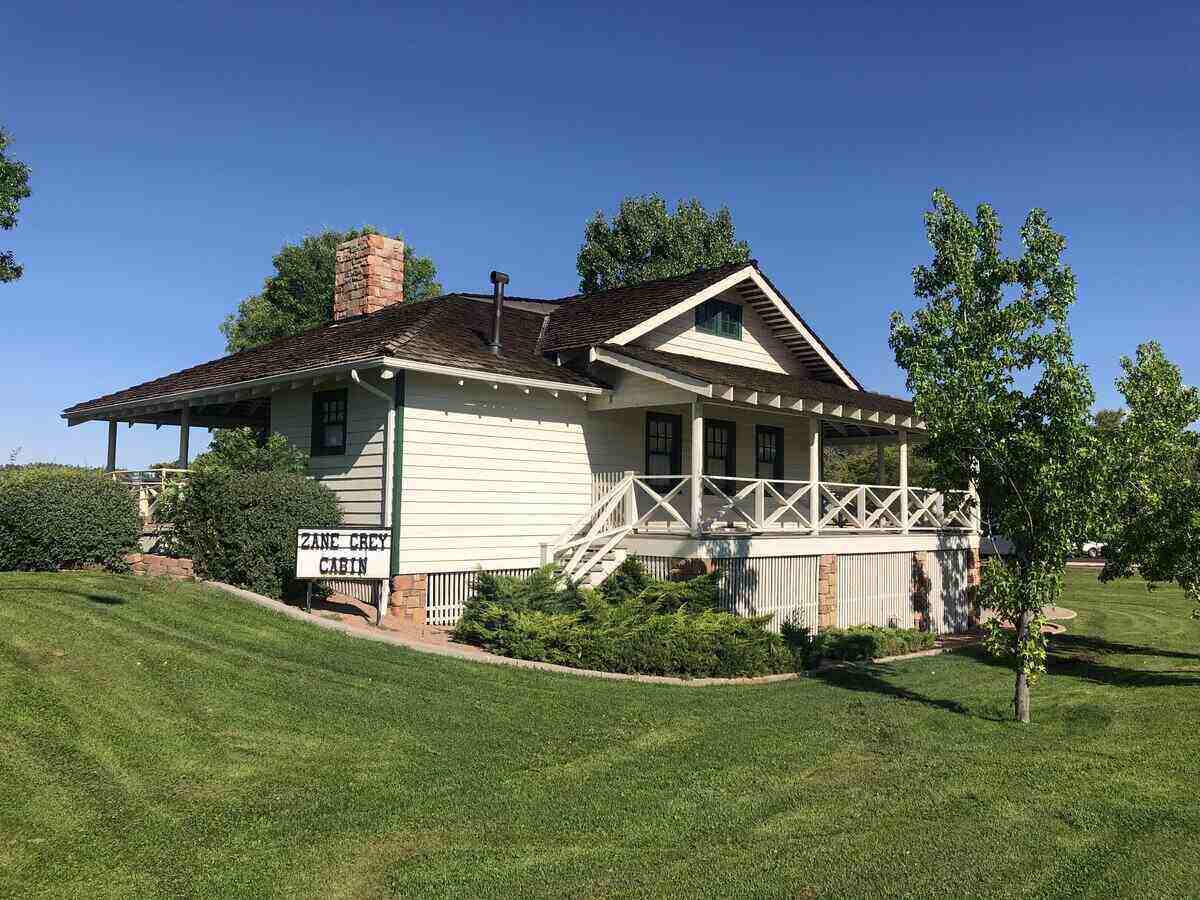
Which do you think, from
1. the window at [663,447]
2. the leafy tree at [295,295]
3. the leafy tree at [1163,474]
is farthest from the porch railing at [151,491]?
the leafy tree at [295,295]

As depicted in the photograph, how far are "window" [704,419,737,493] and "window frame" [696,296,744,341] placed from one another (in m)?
2.05

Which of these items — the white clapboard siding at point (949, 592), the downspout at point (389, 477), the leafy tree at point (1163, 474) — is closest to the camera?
the leafy tree at point (1163, 474)

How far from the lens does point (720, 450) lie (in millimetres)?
22125

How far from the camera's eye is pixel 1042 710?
479 inches

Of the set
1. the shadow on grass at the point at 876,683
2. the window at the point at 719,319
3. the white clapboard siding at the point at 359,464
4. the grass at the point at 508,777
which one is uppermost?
the window at the point at 719,319

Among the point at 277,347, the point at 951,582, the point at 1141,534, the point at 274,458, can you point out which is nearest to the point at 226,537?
the point at 274,458

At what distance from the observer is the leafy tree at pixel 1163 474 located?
13.7 meters

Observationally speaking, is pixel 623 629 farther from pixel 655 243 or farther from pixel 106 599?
pixel 655 243

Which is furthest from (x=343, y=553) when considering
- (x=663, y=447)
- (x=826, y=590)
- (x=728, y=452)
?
(x=728, y=452)

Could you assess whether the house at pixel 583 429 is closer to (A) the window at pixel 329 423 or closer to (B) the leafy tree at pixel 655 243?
(A) the window at pixel 329 423

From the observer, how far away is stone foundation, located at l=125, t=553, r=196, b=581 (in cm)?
1466

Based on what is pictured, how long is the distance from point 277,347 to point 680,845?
1782 cm

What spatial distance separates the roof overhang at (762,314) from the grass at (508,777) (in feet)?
28.6

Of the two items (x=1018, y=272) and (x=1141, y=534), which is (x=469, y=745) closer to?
(x=1018, y=272)
